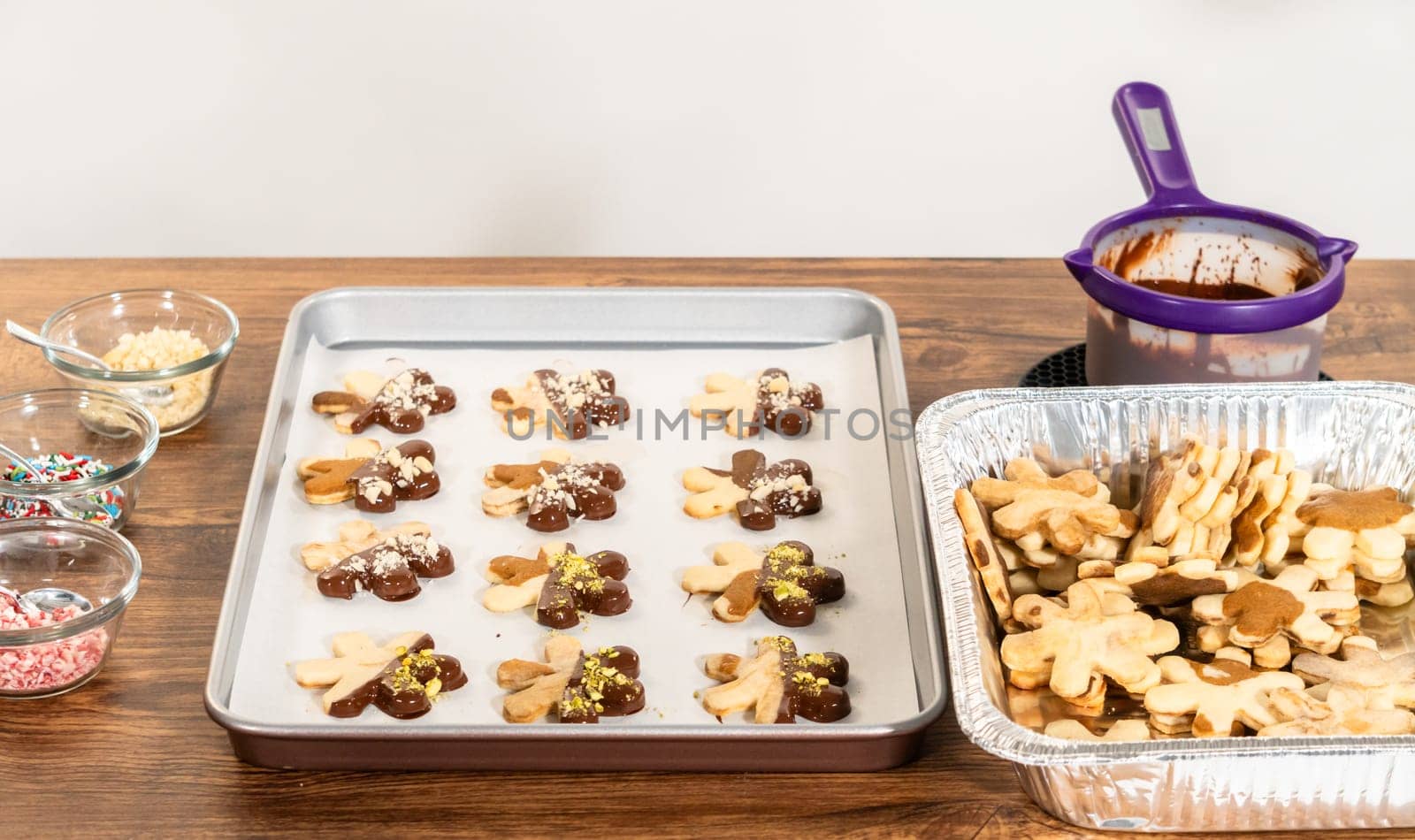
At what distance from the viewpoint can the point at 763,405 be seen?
163 cm

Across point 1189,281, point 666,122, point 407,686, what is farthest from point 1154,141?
point 666,122

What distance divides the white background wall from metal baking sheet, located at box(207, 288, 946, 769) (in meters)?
1.42

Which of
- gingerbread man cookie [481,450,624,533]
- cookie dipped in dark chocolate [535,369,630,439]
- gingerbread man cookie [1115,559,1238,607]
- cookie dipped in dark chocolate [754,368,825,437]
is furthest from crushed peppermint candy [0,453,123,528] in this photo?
gingerbread man cookie [1115,559,1238,607]

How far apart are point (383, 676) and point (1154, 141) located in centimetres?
103

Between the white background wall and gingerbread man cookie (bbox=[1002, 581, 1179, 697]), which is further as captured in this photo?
the white background wall

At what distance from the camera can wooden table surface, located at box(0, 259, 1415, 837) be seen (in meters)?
1.13

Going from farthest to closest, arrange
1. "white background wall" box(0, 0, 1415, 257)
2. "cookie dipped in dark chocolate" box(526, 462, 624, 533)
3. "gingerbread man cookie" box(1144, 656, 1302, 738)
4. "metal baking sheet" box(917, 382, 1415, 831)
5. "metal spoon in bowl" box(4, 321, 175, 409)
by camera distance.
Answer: "white background wall" box(0, 0, 1415, 257) < "metal spoon in bowl" box(4, 321, 175, 409) < "cookie dipped in dark chocolate" box(526, 462, 624, 533) < "gingerbread man cookie" box(1144, 656, 1302, 738) < "metal baking sheet" box(917, 382, 1415, 831)

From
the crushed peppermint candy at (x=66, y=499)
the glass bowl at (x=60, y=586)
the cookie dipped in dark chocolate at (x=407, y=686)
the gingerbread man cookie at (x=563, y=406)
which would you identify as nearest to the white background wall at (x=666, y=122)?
the gingerbread man cookie at (x=563, y=406)

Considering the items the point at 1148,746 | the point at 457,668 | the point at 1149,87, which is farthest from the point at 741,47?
the point at 1148,746

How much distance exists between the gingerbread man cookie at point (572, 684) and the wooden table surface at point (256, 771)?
58mm

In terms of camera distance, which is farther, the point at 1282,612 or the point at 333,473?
the point at 333,473

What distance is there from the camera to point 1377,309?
1.85 meters

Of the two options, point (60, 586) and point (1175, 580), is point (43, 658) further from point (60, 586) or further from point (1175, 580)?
point (1175, 580)

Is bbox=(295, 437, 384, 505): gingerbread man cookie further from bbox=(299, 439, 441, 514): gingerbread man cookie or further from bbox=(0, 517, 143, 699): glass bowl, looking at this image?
bbox=(0, 517, 143, 699): glass bowl
